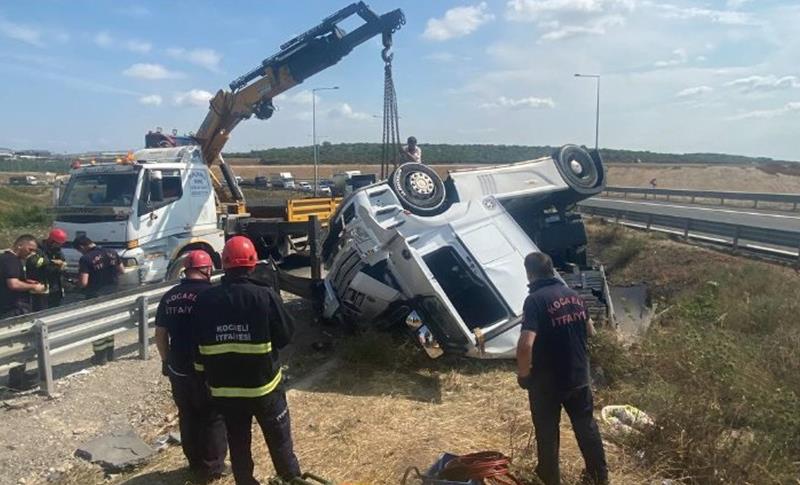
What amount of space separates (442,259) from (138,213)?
4.86 meters

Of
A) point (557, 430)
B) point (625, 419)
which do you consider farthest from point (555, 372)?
point (625, 419)

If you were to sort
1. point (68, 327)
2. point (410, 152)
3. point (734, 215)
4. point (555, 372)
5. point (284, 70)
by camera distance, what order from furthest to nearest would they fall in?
point (734, 215)
point (284, 70)
point (410, 152)
point (68, 327)
point (555, 372)

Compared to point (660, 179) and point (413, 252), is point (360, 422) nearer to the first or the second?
point (413, 252)

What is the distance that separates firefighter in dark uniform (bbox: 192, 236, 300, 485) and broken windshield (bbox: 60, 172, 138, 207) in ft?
21.7

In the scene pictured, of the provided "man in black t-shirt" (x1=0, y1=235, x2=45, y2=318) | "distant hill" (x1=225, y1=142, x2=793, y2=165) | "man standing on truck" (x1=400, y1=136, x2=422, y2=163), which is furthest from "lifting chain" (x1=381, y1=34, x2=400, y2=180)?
"distant hill" (x1=225, y1=142, x2=793, y2=165)

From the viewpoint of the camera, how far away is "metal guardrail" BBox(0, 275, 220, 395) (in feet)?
18.6

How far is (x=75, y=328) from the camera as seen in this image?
246 inches

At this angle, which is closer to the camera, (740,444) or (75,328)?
(740,444)

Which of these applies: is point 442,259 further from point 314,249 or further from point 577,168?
point 577,168

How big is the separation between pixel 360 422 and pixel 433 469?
5.51ft

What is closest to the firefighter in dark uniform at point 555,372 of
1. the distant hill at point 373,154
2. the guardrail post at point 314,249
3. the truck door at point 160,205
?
the guardrail post at point 314,249

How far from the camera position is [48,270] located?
7.74m

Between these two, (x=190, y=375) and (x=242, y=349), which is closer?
(x=242, y=349)

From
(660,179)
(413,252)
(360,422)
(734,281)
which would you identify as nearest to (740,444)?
(360,422)
